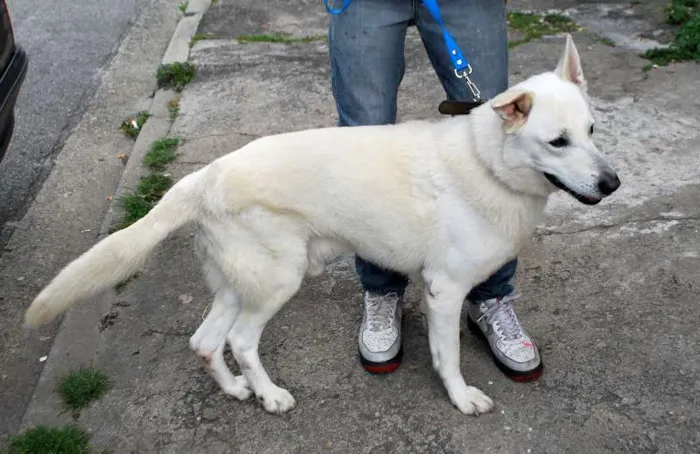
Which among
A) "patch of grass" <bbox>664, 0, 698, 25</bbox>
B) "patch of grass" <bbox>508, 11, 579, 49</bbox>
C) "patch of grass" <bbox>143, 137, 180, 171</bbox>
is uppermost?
"patch of grass" <bbox>143, 137, 180, 171</bbox>

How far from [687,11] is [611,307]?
3.68 metres

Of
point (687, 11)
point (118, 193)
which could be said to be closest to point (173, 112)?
point (118, 193)

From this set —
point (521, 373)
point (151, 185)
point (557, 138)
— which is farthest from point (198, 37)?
point (557, 138)

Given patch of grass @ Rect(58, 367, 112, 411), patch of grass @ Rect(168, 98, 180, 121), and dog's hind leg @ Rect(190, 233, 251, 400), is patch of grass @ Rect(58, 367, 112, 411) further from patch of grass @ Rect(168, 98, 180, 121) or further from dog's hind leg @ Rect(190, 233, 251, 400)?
patch of grass @ Rect(168, 98, 180, 121)

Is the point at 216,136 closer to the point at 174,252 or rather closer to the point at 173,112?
the point at 173,112

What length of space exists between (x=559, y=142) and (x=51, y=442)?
2.06 meters

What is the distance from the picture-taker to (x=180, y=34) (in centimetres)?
634

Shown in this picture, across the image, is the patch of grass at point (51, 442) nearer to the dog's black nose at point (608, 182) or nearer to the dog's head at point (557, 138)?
the dog's head at point (557, 138)

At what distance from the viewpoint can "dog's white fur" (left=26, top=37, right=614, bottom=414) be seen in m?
2.45

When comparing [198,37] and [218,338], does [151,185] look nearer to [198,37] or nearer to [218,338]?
[218,338]

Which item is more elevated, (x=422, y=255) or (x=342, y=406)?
(x=422, y=255)

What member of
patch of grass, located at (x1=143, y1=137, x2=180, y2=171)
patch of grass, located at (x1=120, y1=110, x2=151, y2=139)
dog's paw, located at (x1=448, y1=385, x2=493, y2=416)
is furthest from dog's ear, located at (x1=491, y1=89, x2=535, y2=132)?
patch of grass, located at (x1=120, y1=110, x2=151, y2=139)

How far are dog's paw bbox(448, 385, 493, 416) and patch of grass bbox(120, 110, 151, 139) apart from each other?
10.7 feet

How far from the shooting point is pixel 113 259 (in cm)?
246
